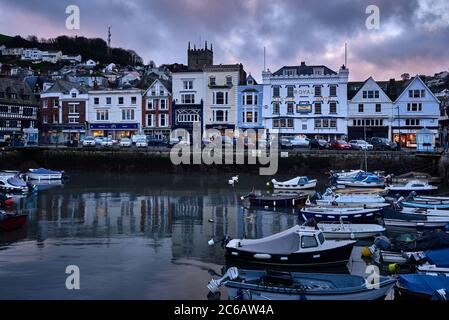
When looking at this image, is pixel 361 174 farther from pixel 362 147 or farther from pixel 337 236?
pixel 337 236

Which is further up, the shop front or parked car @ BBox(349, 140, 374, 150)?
the shop front

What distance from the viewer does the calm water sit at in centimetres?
1670

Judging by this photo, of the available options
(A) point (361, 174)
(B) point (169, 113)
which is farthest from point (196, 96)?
(A) point (361, 174)

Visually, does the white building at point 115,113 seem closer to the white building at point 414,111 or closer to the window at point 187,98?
the window at point 187,98

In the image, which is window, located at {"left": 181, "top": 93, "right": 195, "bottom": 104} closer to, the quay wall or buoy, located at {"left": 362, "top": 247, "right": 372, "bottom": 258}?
the quay wall

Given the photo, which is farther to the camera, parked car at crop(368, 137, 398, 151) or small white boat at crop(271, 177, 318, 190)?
parked car at crop(368, 137, 398, 151)

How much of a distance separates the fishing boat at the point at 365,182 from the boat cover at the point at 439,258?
2314 centimetres

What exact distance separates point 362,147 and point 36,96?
49.7m

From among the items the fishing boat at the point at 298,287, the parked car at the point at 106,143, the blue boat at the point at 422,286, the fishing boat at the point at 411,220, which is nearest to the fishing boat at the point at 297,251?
the fishing boat at the point at 298,287

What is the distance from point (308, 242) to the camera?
18.6 metres

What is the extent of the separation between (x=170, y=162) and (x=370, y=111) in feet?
83.6

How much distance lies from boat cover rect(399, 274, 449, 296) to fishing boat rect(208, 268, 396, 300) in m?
0.39

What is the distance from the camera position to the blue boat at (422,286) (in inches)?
525

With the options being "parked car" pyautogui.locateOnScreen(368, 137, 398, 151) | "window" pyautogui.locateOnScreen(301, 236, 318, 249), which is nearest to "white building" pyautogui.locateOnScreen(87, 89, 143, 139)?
"parked car" pyautogui.locateOnScreen(368, 137, 398, 151)
